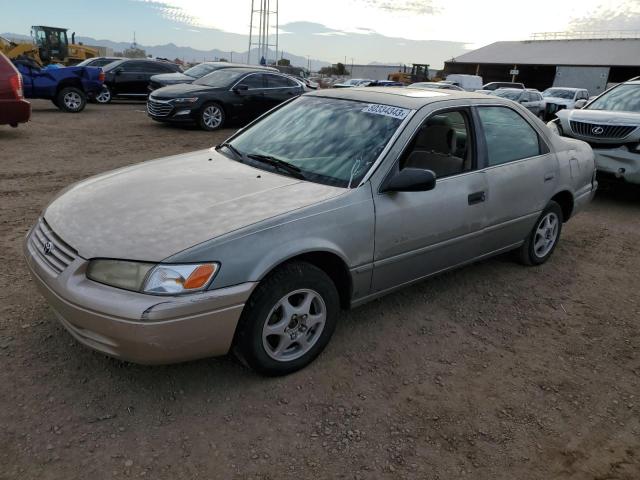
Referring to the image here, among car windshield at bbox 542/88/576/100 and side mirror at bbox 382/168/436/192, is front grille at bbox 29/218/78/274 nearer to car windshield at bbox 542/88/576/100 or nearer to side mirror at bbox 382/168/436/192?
side mirror at bbox 382/168/436/192

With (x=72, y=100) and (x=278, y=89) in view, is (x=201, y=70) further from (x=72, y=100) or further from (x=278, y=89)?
(x=278, y=89)

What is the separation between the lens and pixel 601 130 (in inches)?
286

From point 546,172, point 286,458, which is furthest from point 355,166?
point 546,172

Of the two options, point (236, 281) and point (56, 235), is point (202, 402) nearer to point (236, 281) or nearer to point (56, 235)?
point (236, 281)

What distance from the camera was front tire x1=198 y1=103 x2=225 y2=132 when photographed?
38.8 feet

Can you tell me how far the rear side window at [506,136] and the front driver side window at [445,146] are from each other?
20 cm

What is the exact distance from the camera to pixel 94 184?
10.9 feet

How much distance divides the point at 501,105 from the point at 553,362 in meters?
2.12

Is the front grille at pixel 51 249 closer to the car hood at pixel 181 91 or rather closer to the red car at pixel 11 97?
the red car at pixel 11 97

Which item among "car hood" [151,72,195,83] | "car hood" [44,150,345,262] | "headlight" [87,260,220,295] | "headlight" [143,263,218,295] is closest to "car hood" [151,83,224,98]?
"car hood" [151,72,195,83]

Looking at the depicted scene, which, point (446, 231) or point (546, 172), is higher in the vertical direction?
point (546, 172)

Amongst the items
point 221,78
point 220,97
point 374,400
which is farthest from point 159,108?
point 374,400

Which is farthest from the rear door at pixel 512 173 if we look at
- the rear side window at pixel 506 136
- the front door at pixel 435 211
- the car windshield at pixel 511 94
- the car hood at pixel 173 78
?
the car windshield at pixel 511 94

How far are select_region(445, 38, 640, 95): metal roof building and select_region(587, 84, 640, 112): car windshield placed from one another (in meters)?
42.1
